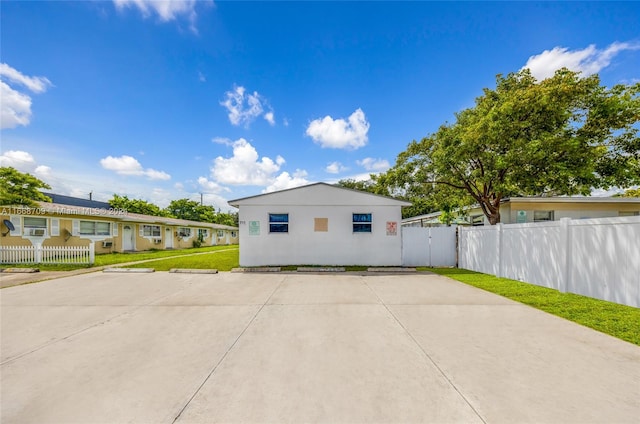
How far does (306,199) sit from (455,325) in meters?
8.39

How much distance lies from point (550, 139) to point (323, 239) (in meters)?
9.83

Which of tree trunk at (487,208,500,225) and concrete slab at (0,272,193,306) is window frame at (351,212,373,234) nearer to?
tree trunk at (487,208,500,225)

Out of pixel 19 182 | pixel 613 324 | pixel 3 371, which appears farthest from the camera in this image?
pixel 19 182

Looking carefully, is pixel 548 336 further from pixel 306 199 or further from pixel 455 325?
pixel 306 199

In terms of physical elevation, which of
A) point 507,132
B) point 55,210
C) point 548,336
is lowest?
point 548,336

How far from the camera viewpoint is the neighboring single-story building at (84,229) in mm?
13977

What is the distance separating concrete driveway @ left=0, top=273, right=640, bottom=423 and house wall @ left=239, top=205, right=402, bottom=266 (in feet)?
19.5

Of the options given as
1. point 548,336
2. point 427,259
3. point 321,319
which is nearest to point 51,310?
point 321,319

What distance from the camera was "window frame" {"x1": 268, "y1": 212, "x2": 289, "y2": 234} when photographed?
39.4 feet

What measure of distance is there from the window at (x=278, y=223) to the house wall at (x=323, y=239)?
0.14 metres

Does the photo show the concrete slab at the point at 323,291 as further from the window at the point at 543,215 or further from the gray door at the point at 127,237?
the gray door at the point at 127,237

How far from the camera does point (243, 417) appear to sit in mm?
2305

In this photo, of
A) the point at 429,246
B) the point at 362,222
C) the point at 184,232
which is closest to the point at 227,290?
the point at 362,222

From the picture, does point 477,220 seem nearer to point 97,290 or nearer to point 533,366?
point 533,366
